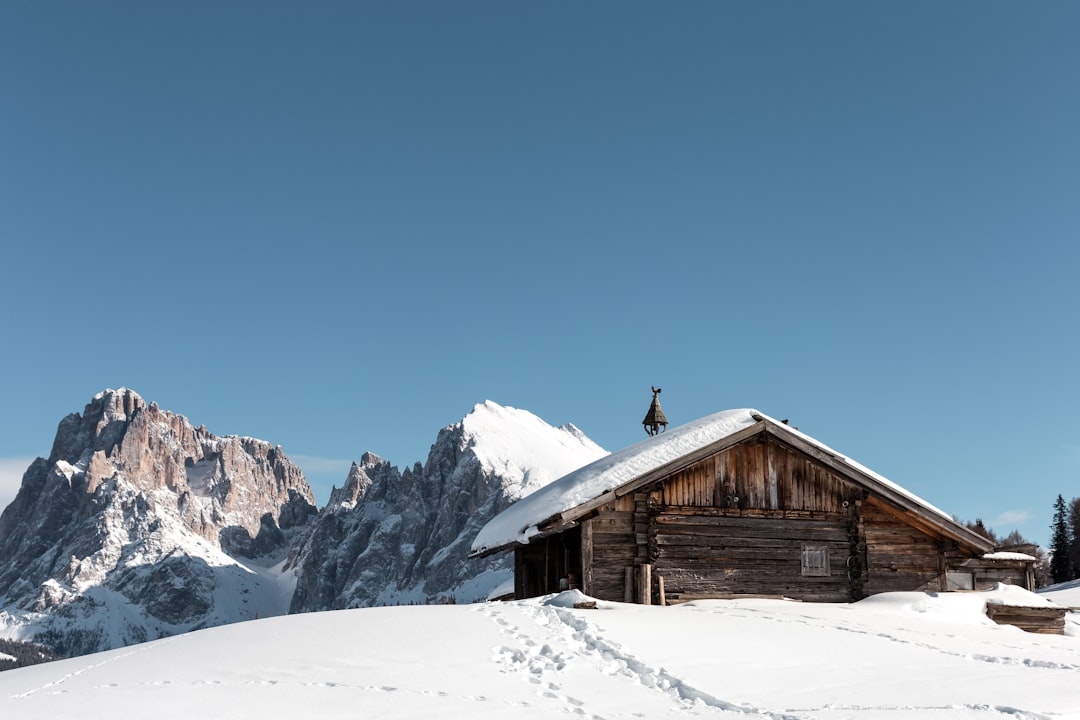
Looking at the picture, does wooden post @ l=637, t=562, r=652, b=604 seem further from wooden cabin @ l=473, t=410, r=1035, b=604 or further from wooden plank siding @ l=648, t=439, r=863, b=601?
wooden plank siding @ l=648, t=439, r=863, b=601

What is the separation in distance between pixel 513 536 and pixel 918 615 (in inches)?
340

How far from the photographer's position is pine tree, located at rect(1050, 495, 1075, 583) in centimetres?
8494

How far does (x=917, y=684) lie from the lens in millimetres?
11633

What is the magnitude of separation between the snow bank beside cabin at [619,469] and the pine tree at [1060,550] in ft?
248

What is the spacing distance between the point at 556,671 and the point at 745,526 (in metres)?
11.0

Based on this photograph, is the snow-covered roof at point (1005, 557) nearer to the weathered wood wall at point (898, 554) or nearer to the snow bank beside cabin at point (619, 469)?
the weathered wood wall at point (898, 554)

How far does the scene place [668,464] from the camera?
21.1m

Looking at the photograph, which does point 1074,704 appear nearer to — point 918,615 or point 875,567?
point 918,615

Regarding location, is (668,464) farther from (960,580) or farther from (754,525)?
(960,580)

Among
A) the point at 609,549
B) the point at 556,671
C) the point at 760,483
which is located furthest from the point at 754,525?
the point at 556,671

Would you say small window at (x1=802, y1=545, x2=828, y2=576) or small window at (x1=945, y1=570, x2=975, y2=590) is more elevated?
small window at (x1=802, y1=545, x2=828, y2=576)

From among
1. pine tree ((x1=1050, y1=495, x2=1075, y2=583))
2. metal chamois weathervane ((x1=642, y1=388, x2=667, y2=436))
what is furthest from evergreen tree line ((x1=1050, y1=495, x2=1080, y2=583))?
metal chamois weathervane ((x1=642, y1=388, x2=667, y2=436))

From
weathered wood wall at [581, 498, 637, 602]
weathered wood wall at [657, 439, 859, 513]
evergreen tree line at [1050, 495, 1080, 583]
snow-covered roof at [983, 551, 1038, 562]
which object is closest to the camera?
weathered wood wall at [581, 498, 637, 602]

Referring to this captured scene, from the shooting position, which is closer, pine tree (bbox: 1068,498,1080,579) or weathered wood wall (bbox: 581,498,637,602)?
weathered wood wall (bbox: 581,498,637,602)
